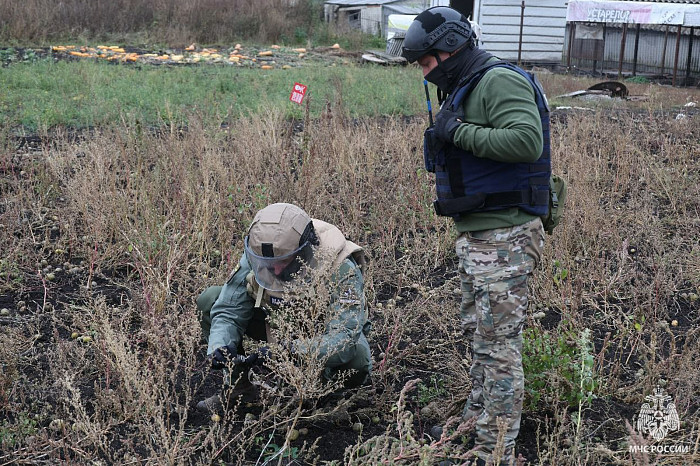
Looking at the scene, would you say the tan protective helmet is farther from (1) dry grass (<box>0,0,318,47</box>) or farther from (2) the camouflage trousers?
(1) dry grass (<box>0,0,318,47</box>)

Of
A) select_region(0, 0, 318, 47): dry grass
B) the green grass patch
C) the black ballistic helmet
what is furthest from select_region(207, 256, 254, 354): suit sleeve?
select_region(0, 0, 318, 47): dry grass

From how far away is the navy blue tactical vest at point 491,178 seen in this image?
2.72 meters

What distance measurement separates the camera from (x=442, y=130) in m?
2.70

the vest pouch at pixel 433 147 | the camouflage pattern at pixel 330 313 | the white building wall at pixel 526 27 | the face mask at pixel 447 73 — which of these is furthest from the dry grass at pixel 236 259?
the white building wall at pixel 526 27

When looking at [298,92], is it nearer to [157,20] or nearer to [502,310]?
[502,310]

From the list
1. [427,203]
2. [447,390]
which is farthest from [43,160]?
[447,390]

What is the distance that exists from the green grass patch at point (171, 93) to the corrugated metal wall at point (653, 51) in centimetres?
967

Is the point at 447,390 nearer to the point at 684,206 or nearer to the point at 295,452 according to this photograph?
Result: the point at 295,452

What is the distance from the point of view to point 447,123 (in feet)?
8.82

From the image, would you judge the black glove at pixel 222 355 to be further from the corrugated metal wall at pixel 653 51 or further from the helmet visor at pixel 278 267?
the corrugated metal wall at pixel 653 51

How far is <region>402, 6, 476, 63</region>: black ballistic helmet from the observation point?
2729 millimetres

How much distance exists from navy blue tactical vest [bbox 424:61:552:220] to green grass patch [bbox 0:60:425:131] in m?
5.30

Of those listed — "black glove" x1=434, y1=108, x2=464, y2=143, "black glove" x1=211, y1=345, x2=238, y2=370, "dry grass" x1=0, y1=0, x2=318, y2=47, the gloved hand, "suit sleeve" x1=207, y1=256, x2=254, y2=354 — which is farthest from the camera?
"dry grass" x1=0, y1=0, x2=318, y2=47

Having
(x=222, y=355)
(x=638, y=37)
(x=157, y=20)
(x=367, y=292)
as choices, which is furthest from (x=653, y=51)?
(x=222, y=355)
